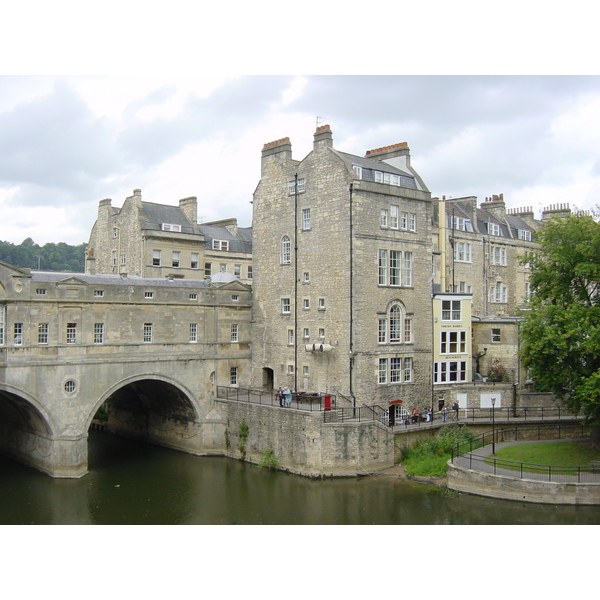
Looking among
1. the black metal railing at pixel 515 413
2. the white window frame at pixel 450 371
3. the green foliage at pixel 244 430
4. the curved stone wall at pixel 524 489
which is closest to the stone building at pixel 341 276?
the white window frame at pixel 450 371

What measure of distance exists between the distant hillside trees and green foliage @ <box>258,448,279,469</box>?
71.3 metres

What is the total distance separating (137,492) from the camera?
29141 millimetres

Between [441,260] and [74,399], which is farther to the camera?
[441,260]

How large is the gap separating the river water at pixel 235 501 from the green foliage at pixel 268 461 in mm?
572

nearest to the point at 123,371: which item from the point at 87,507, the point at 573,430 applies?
the point at 87,507

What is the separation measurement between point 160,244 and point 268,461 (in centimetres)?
1990

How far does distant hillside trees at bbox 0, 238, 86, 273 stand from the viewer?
323 feet

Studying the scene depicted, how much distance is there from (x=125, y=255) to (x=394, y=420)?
2365cm

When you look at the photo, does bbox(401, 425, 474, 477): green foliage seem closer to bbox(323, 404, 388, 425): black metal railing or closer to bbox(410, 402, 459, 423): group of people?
bbox(410, 402, 459, 423): group of people

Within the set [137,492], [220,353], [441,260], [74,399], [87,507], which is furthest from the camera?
[441,260]

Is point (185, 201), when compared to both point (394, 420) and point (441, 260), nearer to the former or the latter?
point (441, 260)

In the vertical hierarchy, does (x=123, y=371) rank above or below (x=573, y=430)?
above

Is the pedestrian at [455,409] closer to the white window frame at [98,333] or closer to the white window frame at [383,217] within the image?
the white window frame at [383,217]

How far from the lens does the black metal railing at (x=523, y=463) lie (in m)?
26.9
